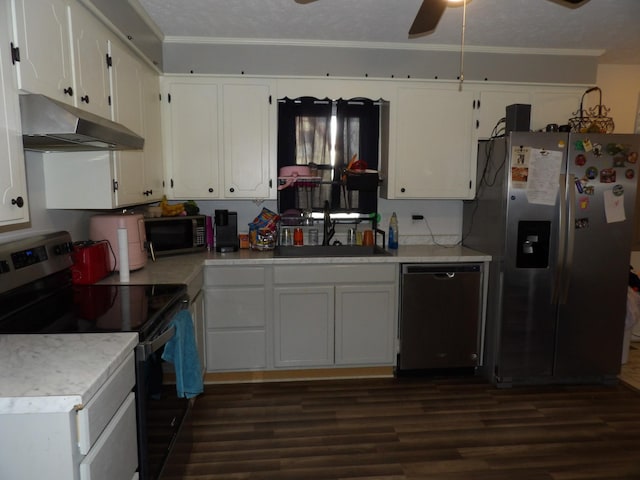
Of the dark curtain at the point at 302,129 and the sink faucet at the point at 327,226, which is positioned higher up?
the dark curtain at the point at 302,129

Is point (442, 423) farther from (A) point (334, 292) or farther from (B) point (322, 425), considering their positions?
(A) point (334, 292)

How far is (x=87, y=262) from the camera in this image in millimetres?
2281

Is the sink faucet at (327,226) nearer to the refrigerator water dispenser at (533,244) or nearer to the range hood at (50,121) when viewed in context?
the refrigerator water dispenser at (533,244)

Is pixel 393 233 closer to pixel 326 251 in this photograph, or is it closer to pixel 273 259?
pixel 326 251

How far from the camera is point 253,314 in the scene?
3.15 m

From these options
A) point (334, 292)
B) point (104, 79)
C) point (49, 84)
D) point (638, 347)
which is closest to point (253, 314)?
point (334, 292)

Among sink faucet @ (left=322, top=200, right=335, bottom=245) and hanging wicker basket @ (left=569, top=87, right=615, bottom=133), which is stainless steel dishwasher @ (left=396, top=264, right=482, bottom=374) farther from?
hanging wicker basket @ (left=569, top=87, right=615, bottom=133)

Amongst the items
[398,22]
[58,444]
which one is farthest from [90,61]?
[398,22]

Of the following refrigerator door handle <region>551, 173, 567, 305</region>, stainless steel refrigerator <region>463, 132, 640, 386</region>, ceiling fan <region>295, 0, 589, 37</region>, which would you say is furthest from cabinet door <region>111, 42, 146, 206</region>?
refrigerator door handle <region>551, 173, 567, 305</region>

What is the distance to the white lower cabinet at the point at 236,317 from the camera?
3105mm

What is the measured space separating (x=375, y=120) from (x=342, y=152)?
0.38m

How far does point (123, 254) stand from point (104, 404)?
121cm

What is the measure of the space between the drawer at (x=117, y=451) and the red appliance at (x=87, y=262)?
98 cm

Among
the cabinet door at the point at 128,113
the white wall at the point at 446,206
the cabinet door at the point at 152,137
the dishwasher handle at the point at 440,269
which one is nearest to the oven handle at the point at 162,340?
the cabinet door at the point at 128,113
